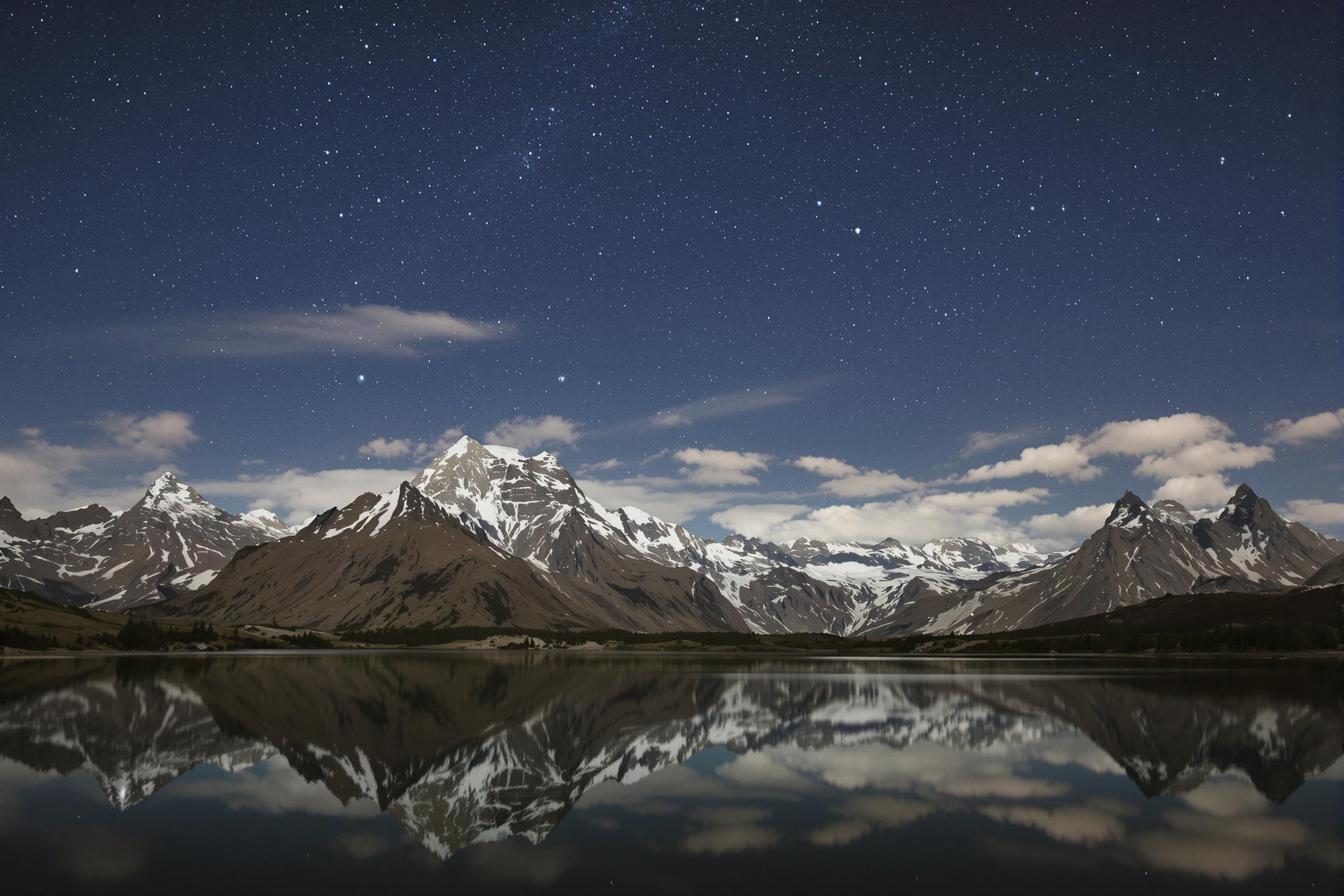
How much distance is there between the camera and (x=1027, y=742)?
60750mm

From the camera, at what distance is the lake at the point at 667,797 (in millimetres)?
28469

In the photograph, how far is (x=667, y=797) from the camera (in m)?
42.1

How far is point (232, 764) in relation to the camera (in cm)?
5016

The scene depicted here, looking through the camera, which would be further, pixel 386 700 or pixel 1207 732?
pixel 386 700

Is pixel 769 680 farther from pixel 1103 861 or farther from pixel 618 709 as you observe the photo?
pixel 1103 861

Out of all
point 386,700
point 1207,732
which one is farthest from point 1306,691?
point 386,700

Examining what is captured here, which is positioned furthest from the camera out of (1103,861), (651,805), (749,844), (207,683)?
(207,683)

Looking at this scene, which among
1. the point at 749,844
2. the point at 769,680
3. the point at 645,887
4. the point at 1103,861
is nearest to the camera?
the point at 645,887

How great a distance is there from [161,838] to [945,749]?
44297 mm

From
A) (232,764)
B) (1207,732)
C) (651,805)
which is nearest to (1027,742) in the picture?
(1207,732)

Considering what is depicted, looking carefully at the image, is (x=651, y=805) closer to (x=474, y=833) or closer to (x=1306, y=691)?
(x=474, y=833)

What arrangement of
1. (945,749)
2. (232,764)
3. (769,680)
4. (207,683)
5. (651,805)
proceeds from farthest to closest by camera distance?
(769,680) < (207,683) < (945,749) < (232,764) < (651,805)

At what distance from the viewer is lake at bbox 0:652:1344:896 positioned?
2847 cm

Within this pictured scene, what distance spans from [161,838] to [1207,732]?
65179 mm
